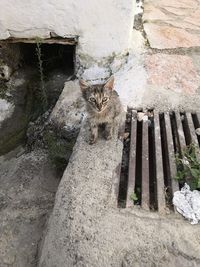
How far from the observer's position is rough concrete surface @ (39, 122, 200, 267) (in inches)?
101

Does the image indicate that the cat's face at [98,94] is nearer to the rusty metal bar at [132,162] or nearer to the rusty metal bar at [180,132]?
the rusty metal bar at [132,162]

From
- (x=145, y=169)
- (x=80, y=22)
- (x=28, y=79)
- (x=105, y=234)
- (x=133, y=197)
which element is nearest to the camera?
(x=105, y=234)

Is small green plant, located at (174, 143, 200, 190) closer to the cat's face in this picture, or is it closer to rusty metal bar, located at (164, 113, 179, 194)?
rusty metal bar, located at (164, 113, 179, 194)

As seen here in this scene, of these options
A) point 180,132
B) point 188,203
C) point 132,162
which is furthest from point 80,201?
point 180,132

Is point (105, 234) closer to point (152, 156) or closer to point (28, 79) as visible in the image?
point (152, 156)

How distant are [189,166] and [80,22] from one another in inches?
80.7

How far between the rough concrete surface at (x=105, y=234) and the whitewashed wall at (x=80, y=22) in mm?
1793

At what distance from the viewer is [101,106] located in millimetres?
3254

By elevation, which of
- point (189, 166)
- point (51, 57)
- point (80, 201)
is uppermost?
point (189, 166)

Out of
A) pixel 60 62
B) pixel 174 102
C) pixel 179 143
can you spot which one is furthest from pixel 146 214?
pixel 60 62

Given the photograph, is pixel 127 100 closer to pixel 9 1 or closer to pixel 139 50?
pixel 139 50

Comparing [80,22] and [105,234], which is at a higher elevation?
[80,22]

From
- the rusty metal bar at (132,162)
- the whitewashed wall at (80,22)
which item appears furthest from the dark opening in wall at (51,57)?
Answer: the rusty metal bar at (132,162)

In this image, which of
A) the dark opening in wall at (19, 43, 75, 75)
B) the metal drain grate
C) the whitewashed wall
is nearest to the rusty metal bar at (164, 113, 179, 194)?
the metal drain grate
